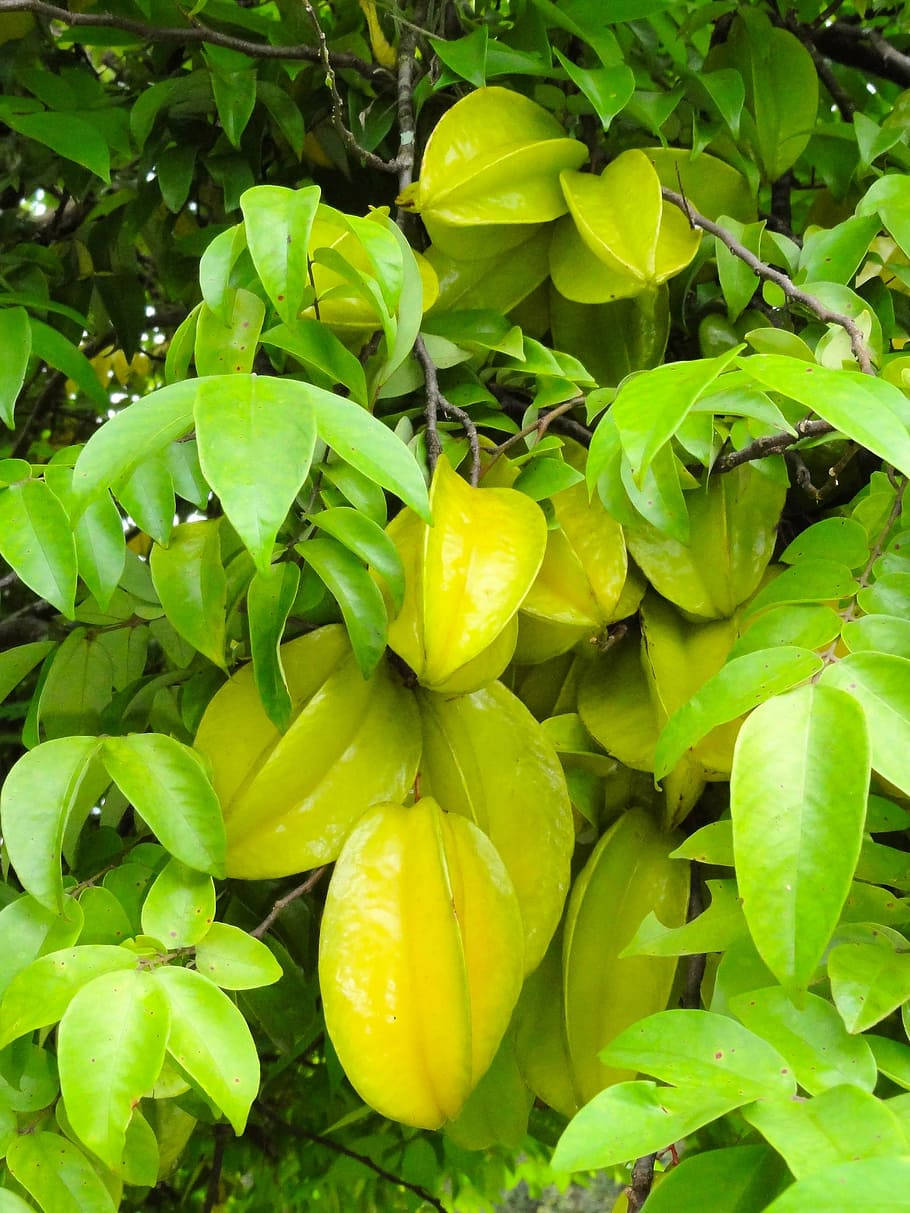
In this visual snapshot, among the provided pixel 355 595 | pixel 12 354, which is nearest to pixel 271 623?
pixel 355 595

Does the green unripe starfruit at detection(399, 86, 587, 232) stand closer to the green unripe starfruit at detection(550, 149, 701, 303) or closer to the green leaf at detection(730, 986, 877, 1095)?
the green unripe starfruit at detection(550, 149, 701, 303)

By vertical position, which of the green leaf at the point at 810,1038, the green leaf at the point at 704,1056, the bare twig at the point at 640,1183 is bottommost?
the bare twig at the point at 640,1183

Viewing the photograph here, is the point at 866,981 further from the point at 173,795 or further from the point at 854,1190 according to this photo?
the point at 173,795

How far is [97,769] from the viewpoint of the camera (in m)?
0.73

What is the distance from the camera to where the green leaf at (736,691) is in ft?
1.64

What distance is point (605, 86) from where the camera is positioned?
811 millimetres

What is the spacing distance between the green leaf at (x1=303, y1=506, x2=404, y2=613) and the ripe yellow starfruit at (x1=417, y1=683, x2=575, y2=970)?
0.39 feet

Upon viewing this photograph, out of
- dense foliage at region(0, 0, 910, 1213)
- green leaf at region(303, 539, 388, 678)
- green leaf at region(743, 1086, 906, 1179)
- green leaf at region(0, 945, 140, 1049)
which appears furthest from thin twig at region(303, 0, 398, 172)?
green leaf at region(743, 1086, 906, 1179)

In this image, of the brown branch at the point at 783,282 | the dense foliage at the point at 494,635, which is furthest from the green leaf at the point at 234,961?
the brown branch at the point at 783,282

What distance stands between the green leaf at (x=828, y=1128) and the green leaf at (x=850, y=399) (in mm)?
243

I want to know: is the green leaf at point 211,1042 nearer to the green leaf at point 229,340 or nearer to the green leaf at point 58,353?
the green leaf at point 229,340

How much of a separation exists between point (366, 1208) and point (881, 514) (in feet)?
3.71

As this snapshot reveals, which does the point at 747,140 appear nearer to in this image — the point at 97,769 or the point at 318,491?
the point at 318,491

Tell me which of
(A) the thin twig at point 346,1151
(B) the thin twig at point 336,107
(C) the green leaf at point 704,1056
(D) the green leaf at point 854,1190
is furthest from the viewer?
(A) the thin twig at point 346,1151
